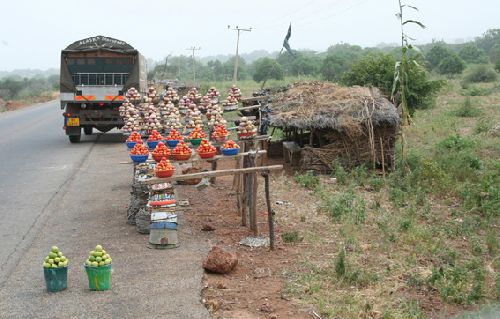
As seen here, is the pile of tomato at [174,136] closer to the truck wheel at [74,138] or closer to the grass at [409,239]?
the grass at [409,239]

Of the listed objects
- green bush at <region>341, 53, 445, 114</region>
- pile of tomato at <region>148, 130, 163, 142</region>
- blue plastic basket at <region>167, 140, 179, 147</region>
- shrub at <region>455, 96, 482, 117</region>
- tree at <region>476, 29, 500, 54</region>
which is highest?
tree at <region>476, 29, 500, 54</region>

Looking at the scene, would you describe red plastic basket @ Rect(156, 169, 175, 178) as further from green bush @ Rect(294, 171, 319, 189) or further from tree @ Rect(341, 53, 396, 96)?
tree @ Rect(341, 53, 396, 96)

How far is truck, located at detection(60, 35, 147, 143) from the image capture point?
63.7 feet

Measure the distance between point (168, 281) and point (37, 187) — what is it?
6441 mm

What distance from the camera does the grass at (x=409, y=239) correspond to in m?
6.99

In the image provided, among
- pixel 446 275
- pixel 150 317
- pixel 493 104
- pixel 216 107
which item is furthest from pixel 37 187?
pixel 493 104

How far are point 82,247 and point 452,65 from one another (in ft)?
156

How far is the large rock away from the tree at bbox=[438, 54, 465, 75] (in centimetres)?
4745

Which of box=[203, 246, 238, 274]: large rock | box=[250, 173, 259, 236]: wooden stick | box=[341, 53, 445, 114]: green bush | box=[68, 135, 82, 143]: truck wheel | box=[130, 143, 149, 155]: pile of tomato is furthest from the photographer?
box=[341, 53, 445, 114]: green bush

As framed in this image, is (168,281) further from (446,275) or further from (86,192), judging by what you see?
(86,192)

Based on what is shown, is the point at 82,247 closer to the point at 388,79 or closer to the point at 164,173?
the point at 164,173

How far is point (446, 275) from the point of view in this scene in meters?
7.54

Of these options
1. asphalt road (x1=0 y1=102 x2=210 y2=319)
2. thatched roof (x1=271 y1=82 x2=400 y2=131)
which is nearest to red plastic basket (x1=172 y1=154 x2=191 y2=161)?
asphalt road (x1=0 y1=102 x2=210 y2=319)

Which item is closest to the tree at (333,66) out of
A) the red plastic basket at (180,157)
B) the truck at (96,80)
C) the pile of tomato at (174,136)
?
the truck at (96,80)
